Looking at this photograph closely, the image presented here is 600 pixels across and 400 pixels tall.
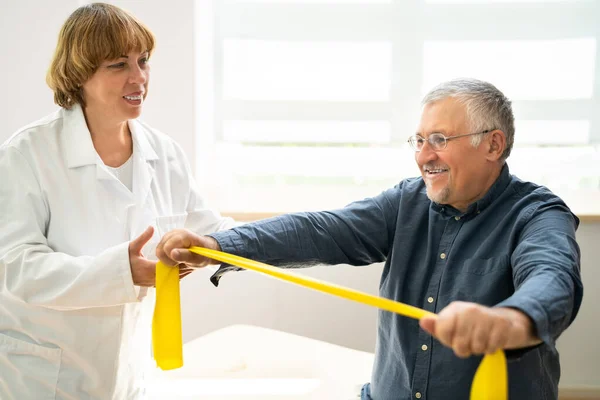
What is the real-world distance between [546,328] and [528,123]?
232cm

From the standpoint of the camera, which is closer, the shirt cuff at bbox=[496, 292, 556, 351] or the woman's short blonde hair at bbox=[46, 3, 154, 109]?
the shirt cuff at bbox=[496, 292, 556, 351]

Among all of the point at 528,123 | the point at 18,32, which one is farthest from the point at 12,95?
the point at 528,123

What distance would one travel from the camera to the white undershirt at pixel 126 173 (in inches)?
75.9

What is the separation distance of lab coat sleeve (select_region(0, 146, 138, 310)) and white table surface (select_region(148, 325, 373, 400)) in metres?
0.50

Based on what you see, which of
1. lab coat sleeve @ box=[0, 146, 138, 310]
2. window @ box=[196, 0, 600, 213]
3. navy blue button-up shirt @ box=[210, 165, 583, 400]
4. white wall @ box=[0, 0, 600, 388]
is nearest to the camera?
navy blue button-up shirt @ box=[210, 165, 583, 400]

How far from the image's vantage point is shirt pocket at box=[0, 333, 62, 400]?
1731mm

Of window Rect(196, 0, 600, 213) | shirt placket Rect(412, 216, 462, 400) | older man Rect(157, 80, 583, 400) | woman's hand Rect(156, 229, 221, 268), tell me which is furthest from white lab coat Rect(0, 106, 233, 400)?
window Rect(196, 0, 600, 213)

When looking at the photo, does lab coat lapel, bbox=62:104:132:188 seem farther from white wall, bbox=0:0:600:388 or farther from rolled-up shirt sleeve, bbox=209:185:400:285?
white wall, bbox=0:0:600:388

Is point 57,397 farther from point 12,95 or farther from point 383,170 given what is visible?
point 383,170

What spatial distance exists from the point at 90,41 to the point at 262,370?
1.17m

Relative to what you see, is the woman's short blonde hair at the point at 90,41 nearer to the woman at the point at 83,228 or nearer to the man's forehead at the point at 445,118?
the woman at the point at 83,228

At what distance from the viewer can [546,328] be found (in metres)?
1.19

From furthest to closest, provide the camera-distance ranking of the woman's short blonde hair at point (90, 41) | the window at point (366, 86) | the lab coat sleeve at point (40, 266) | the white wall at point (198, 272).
A: the window at point (366, 86), the white wall at point (198, 272), the woman's short blonde hair at point (90, 41), the lab coat sleeve at point (40, 266)

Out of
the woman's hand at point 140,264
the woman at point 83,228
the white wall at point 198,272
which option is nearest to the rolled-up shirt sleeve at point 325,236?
the woman's hand at point 140,264
